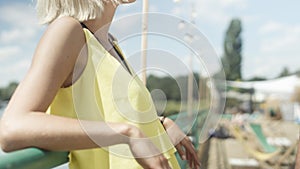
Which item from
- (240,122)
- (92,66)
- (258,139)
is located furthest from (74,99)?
(240,122)

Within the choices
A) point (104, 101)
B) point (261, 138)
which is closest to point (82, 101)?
point (104, 101)

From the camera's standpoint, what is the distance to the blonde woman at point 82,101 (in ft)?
2.03

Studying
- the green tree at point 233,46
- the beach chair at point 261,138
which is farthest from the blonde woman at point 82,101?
the green tree at point 233,46

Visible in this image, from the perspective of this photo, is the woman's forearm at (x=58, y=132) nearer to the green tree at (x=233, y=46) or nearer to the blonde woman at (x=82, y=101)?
the blonde woman at (x=82, y=101)

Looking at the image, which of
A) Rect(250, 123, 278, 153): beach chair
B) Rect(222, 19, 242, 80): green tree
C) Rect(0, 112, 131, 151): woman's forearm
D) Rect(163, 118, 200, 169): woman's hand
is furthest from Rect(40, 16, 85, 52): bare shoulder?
Rect(222, 19, 242, 80): green tree

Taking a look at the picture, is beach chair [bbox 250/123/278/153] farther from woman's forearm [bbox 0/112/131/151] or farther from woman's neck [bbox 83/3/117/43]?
woman's forearm [bbox 0/112/131/151]

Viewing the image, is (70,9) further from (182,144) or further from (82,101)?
(182,144)

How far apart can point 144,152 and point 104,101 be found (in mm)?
125

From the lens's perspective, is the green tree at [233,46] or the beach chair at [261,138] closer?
the beach chair at [261,138]

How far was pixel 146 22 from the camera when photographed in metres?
0.79

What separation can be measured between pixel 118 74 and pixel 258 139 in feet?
24.8

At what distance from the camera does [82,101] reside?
701 millimetres

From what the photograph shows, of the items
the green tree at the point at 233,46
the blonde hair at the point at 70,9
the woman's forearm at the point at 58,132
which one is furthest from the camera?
the green tree at the point at 233,46

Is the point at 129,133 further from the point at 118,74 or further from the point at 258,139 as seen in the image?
the point at 258,139
